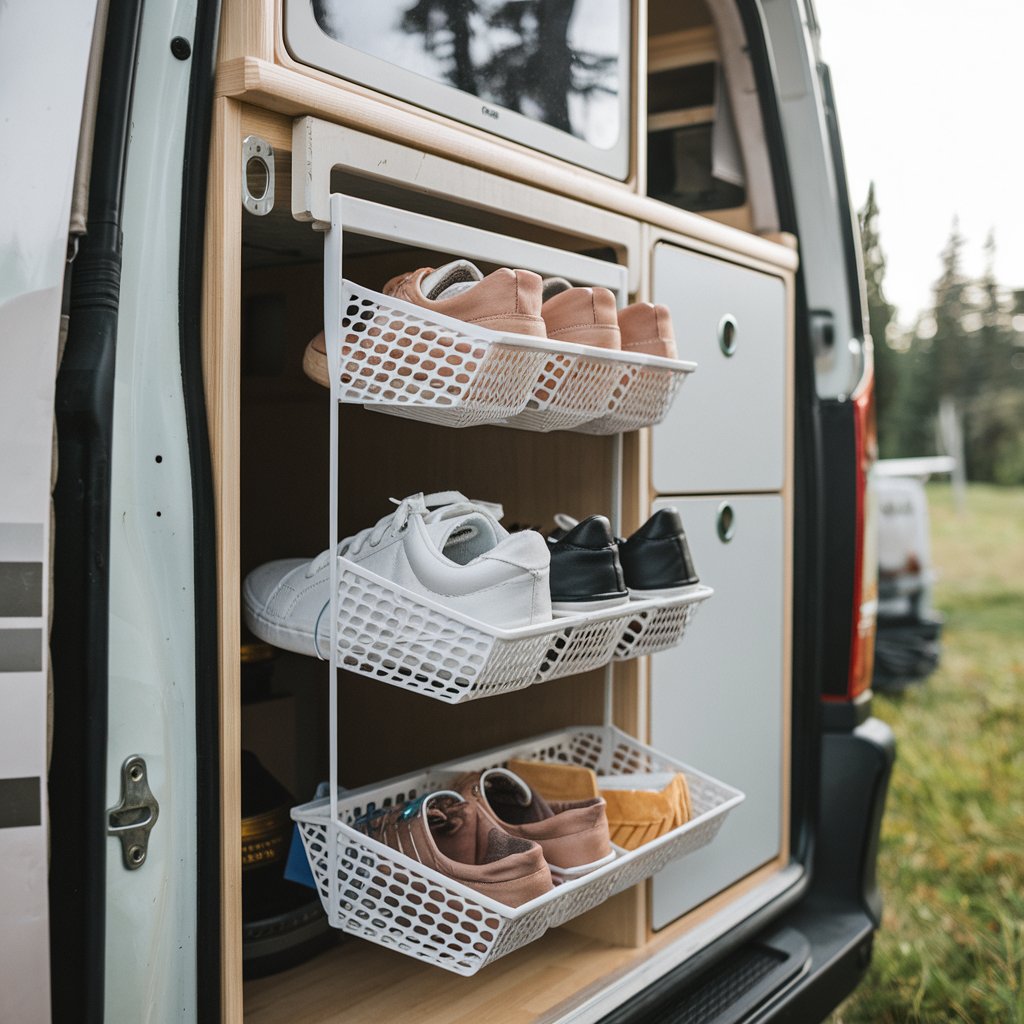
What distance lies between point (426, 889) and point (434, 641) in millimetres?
318

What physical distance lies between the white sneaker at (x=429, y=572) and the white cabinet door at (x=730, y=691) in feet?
1.64

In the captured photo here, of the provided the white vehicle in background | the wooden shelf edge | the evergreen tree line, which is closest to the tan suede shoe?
the wooden shelf edge

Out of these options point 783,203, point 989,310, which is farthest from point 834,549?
point 989,310

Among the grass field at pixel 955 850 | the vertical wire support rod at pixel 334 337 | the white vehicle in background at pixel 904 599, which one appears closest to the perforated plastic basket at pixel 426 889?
the vertical wire support rod at pixel 334 337

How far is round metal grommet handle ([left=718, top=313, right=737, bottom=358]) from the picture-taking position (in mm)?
1802

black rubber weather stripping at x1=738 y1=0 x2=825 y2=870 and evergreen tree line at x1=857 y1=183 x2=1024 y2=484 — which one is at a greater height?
evergreen tree line at x1=857 y1=183 x2=1024 y2=484

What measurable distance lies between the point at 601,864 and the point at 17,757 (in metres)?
0.71

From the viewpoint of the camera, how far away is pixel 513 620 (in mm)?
1136

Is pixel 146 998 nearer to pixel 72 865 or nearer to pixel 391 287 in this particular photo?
pixel 72 865

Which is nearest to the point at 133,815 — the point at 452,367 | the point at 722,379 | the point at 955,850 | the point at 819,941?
the point at 452,367

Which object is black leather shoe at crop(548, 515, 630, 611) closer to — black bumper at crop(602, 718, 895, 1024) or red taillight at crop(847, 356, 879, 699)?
black bumper at crop(602, 718, 895, 1024)

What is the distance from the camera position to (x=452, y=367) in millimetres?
1117

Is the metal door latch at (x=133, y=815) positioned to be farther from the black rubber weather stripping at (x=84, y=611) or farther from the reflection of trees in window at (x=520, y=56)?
the reflection of trees in window at (x=520, y=56)

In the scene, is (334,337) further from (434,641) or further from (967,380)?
(967,380)
